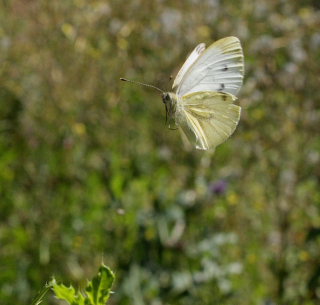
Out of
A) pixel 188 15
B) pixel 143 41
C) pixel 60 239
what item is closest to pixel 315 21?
pixel 188 15

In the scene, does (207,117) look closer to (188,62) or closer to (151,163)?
(188,62)

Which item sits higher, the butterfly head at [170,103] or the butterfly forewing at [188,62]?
the butterfly forewing at [188,62]

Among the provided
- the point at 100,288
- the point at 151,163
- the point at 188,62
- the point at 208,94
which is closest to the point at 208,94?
the point at 208,94

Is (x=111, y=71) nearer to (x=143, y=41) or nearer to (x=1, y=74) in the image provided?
(x=143, y=41)

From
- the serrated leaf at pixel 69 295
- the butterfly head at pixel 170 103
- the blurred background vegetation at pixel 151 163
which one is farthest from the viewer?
the blurred background vegetation at pixel 151 163

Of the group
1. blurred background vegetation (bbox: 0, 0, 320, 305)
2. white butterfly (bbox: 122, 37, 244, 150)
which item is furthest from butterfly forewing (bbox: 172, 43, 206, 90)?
blurred background vegetation (bbox: 0, 0, 320, 305)

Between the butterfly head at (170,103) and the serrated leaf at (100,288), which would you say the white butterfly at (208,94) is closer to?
the butterfly head at (170,103)

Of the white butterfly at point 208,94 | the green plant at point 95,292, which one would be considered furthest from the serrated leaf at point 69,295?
the white butterfly at point 208,94

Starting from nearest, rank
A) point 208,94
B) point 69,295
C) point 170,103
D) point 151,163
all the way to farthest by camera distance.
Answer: point 69,295 < point 170,103 < point 208,94 < point 151,163
